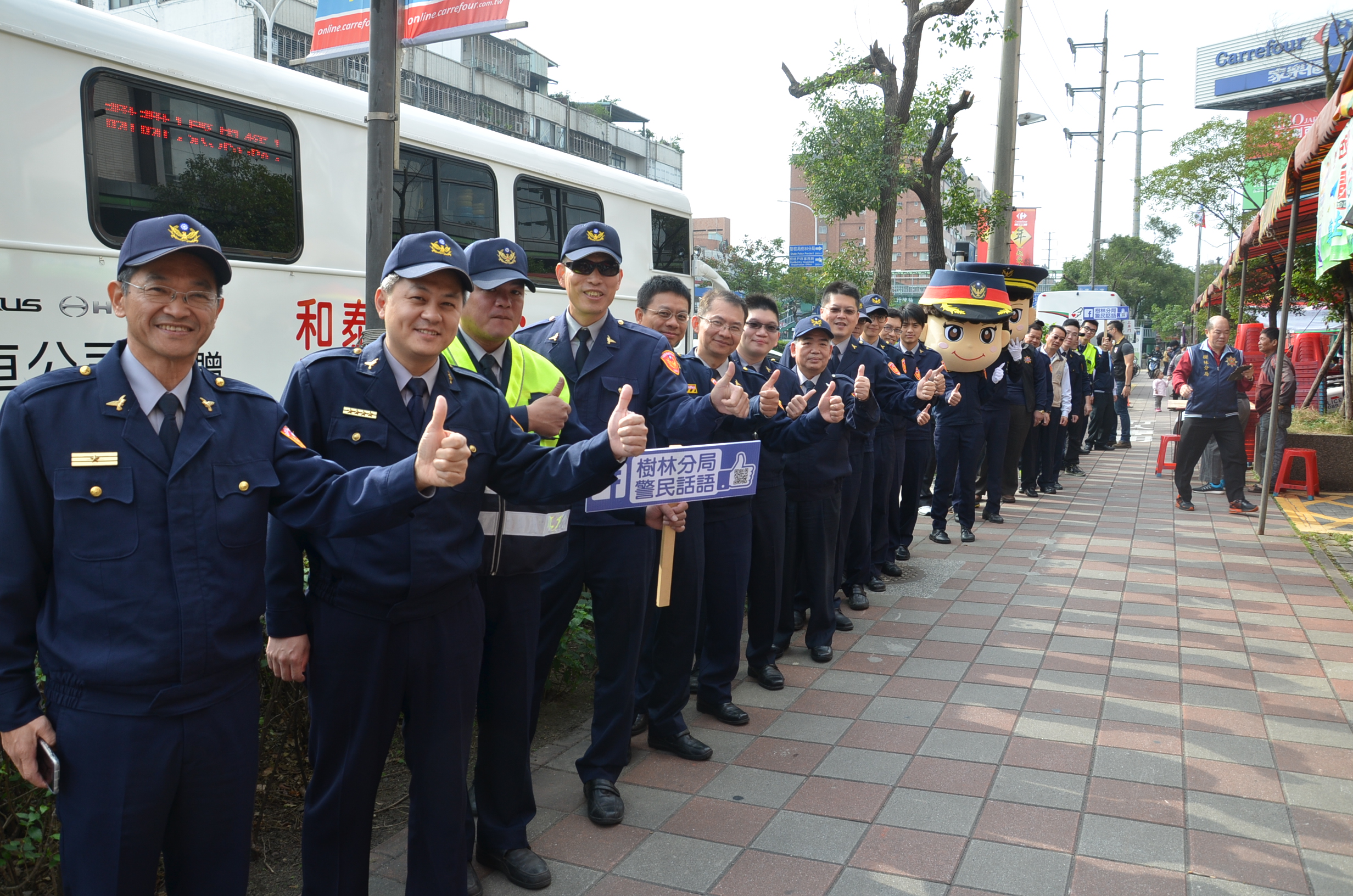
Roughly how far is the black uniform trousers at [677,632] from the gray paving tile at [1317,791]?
2.32 metres

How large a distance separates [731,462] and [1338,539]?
743cm

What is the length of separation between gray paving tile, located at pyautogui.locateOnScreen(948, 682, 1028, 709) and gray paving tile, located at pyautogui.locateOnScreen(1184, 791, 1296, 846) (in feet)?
3.47

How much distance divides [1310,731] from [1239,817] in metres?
1.13

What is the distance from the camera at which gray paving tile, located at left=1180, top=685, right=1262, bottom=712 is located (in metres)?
4.60

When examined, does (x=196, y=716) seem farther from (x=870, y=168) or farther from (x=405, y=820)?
(x=870, y=168)

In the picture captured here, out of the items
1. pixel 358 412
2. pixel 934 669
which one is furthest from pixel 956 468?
pixel 358 412

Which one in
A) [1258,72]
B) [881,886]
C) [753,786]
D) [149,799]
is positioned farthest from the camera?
[1258,72]

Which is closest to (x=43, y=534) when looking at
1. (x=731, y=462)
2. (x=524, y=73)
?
(x=731, y=462)

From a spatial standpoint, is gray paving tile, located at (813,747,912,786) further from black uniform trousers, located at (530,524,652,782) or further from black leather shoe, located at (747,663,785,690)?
black uniform trousers, located at (530,524,652,782)

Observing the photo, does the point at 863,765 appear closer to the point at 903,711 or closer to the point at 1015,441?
the point at 903,711

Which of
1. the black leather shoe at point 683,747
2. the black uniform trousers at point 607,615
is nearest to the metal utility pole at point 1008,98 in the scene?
the black leather shoe at point 683,747

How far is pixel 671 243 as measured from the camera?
489 inches

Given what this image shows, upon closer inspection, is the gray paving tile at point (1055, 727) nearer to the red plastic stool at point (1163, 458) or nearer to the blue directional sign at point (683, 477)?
the blue directional sign at point (683, 477)

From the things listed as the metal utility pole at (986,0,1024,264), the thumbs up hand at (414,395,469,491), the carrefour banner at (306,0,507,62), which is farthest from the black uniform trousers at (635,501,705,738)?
the metal utility pole at (986,0,1024,264)
